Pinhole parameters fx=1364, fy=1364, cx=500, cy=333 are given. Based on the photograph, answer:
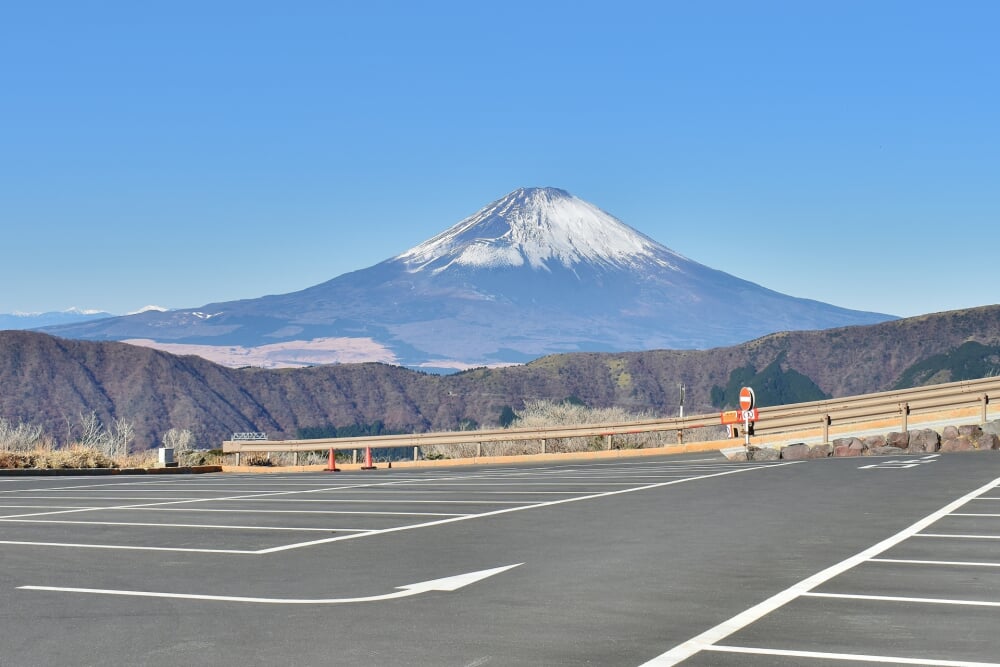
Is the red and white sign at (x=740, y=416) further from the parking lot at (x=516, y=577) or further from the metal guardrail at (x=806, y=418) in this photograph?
the parking lot at (x=516, y=577)

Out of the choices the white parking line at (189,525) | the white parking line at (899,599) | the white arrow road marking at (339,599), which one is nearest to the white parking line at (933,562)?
the white parking line at (899,599)

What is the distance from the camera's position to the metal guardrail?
105 ft

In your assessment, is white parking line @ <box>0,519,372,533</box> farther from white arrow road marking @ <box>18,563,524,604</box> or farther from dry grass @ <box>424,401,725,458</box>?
dry grass @ <box>424,401,725,458</box>

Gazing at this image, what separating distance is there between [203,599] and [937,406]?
25839mm

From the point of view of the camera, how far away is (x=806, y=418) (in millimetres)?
33531

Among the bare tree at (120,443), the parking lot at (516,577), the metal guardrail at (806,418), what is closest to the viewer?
the parking lot at (516,577)

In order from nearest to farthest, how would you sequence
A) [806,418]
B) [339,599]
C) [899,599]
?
1. [899,599]
2. [339,599]
3. [806,418]

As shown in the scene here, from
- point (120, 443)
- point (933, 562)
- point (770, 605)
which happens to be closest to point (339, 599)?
point (770, 605)

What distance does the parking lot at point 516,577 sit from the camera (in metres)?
8.06

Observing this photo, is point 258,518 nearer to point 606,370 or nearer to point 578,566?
point 578,566

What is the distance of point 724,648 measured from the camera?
25.9 ft

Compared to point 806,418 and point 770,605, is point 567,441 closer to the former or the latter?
point 806,418

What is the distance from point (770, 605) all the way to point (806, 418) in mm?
24815

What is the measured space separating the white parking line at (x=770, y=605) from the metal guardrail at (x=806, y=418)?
1804 cm
